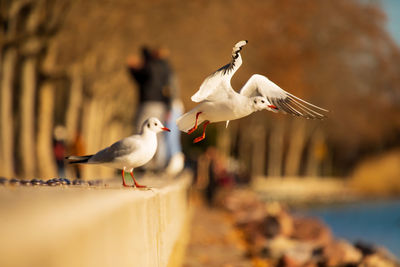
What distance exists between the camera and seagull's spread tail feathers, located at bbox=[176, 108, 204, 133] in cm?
217

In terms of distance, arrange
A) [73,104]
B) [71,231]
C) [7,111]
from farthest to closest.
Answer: [73,104] → [7,111] → [71,231]

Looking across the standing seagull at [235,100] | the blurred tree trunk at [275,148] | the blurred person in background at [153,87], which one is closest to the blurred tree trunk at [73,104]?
the blurred person in background at [153,87]

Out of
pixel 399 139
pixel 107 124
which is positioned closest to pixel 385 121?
pixel 399 139

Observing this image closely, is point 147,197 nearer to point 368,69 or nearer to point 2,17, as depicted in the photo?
point 2,17

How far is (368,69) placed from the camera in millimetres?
68625

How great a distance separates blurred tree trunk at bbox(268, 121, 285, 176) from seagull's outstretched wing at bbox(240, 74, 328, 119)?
6618 centimetres

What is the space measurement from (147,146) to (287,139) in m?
75.2

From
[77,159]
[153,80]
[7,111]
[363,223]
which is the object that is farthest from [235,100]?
[363,223]

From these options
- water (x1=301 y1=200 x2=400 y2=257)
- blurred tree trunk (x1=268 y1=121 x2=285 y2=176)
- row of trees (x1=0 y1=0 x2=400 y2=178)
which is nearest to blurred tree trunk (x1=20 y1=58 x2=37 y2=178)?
row of trees (x1=0 y1=0 x2=400 y2=178)

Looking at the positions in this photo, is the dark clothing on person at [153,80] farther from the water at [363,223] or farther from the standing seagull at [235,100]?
the water at [363,223]

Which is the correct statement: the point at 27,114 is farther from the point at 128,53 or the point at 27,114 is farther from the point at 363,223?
the point at 363,223

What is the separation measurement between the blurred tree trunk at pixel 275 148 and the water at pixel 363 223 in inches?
793

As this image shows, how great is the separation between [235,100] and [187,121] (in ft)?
1.02

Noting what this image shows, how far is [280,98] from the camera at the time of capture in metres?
2.10
